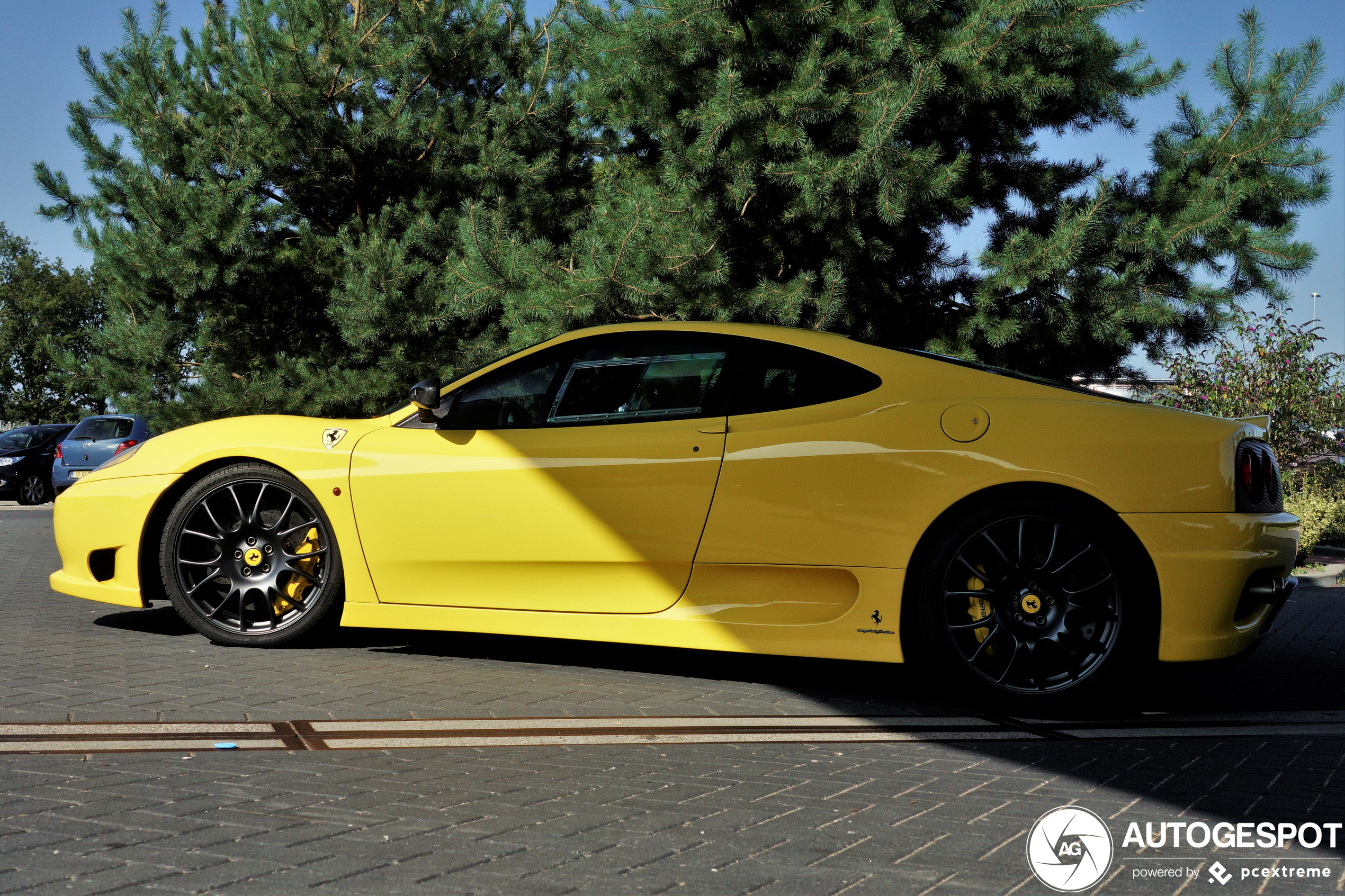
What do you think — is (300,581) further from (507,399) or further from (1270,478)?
(1270,478)

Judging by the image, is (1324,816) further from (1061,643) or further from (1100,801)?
(1061,643)

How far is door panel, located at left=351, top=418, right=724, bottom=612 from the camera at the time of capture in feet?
14.4

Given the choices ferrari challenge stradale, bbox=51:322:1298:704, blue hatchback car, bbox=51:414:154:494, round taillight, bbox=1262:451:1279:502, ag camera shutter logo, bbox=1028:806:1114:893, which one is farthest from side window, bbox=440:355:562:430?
blue hatchback car, bbox=51:414:154:494

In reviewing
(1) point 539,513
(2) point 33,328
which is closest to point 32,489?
(1) point 539,513

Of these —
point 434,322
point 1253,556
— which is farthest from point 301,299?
point 1253,556

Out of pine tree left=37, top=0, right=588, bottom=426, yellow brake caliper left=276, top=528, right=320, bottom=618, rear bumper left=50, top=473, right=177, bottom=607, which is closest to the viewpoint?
yellow brake caliper left=276, top=528, right=320, bottom=618

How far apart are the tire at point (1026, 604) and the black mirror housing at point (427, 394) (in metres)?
2.12

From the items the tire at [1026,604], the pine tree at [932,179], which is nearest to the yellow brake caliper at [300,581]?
the tire at [1026,604]

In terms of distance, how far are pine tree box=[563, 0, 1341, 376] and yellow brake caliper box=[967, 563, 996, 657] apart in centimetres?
417

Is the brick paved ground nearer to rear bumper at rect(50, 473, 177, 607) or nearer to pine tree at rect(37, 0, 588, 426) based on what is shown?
rear bumper at rect(50, 473, 177, 607)

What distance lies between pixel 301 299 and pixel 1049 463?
10639 mm

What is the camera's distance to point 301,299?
12.9 m

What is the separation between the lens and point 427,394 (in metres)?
4.72

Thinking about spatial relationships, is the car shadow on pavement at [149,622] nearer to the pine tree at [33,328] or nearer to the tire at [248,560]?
the tire at [248,560]
